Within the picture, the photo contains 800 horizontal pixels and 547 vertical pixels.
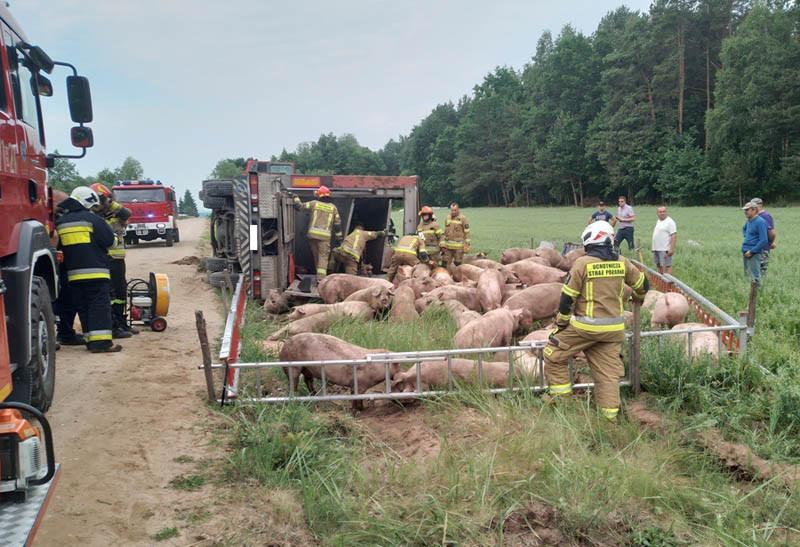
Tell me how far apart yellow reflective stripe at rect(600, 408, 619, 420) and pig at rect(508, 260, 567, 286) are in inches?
210

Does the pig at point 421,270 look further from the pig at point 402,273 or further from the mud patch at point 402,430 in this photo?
the mud patch at point 402,430

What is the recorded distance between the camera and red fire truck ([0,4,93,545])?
2.60 m

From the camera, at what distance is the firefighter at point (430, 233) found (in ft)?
38.4

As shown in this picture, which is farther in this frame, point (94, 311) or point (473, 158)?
point (473, 158)

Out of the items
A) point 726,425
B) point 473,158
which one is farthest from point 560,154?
point 726,425

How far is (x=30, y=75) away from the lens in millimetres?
5410

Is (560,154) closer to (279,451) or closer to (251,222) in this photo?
(251,222)

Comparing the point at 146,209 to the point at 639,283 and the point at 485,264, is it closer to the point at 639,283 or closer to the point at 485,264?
the point at 485,264

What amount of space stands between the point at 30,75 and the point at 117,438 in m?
3.14

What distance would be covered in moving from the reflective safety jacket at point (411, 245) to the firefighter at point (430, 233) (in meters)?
0.71

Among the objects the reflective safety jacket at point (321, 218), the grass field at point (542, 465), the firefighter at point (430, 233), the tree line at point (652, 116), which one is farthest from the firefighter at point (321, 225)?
the tree line at point (652, 116)

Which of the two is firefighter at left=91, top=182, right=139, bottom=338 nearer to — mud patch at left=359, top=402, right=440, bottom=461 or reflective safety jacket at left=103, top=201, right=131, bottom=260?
reflective safety jacket at left=103, top=201, right=131, bottom=260

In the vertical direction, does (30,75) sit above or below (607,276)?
above

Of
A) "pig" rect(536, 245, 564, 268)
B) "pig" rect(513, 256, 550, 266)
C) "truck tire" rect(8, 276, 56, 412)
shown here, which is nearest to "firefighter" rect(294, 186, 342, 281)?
"pig" rect(513, 256, 550, 266)
